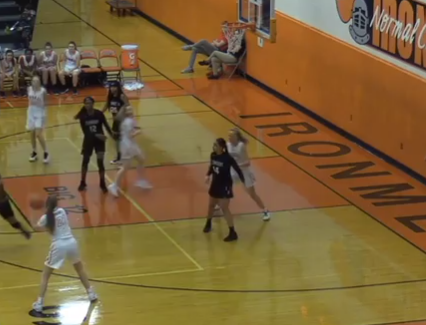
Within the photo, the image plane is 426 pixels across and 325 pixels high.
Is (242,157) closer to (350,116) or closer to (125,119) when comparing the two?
(125,119)

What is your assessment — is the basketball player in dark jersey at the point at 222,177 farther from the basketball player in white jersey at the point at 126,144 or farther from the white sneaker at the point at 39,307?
the white sneaker at the point at 39,307

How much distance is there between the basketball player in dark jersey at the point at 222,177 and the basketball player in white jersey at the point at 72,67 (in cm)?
1034

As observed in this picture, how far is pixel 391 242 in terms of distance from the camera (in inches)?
675

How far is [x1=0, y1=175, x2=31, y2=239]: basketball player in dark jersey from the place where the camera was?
16.9 meters

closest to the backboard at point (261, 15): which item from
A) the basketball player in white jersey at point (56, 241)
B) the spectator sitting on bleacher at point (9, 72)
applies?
the spectator sitting on bleacher at point (9, 72)

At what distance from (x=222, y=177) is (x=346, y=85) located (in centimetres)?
689

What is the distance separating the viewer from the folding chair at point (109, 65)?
27484mm

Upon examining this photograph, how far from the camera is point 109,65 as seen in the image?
95.2 feet

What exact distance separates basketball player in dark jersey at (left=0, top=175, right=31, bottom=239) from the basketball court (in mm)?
231

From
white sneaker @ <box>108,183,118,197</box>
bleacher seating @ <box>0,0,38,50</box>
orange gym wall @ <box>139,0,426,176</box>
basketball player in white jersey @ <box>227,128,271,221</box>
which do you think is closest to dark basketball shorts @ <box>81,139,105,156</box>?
white sneaker @ <box>108,183,118,197</box>

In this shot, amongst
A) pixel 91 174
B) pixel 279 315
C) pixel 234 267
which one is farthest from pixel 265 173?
pixel 279 315

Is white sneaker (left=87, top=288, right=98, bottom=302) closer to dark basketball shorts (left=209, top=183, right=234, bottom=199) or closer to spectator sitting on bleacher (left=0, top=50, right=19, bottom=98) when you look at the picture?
dark basketball shorts (left=209, top=183, right=234, bottom=199)

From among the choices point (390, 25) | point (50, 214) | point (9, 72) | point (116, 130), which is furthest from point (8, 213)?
point (9, 72)

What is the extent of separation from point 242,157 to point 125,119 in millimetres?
2462
